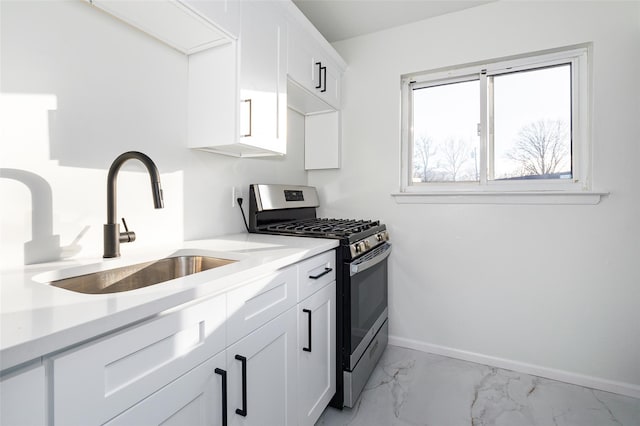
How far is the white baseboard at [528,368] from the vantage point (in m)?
1.84

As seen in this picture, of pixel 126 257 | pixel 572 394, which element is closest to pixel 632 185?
pixel 572 394

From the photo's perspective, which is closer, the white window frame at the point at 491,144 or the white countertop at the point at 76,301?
the white countertop at the point at 76,301

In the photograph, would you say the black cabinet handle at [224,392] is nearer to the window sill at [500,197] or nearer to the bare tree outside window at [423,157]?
the window sill at [500,197]

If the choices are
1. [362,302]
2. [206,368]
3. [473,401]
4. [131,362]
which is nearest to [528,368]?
[473,401]

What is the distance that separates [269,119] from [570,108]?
6.20ft

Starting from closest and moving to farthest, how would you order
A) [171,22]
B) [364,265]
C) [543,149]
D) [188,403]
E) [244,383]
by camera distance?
1. [188,403]
2. [244,383]
3. [171,22]
4. [364,265]
5. [543,149]

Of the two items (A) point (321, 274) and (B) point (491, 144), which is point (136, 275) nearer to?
(A) point (321, 274)

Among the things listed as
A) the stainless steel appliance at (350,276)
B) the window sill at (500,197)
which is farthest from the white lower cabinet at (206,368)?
the window sill at (500,197)

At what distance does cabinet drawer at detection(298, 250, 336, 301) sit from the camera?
135 centimetres

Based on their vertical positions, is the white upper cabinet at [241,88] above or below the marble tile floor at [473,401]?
above

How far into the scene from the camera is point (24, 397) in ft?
1.67

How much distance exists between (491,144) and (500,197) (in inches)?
15.5

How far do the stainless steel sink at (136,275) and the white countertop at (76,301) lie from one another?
0.02 metres

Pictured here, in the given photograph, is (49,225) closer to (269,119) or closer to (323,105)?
(269,119)
